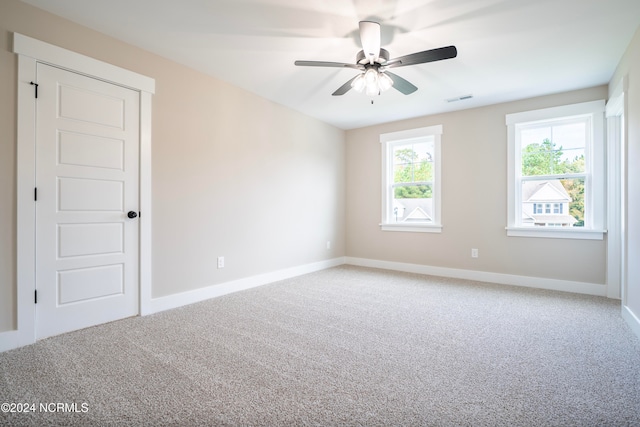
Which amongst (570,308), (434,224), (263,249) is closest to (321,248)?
(263,249)

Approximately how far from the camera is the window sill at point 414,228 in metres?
4.88

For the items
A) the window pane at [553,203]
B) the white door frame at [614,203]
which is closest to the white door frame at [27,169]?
the window pane at [553,203]

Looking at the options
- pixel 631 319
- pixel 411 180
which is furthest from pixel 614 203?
pixel 411 180

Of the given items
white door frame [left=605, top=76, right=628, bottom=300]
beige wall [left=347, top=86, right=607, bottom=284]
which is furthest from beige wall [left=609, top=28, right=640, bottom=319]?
beige wall [left=347, top=86, right=607, bottom=284]

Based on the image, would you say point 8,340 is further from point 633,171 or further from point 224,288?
point 633,171

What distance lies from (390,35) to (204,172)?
92.0 inches

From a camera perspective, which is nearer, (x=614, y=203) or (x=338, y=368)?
(x=338, y=368)

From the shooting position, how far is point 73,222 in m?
2.57

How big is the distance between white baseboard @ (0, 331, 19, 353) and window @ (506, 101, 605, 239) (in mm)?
5228

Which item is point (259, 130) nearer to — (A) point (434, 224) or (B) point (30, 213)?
(B) point (30, 213)

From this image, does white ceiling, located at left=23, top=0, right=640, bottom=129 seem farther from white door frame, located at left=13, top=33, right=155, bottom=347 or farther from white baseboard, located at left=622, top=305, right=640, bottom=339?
white baseboard, located at left=622, top=305, right=640, bottom=339

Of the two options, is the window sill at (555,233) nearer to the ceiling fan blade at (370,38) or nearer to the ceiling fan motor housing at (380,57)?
the ceiling fan motor housing at (380,57)

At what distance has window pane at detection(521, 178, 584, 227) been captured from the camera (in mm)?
3906

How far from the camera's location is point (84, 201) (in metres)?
2.62
